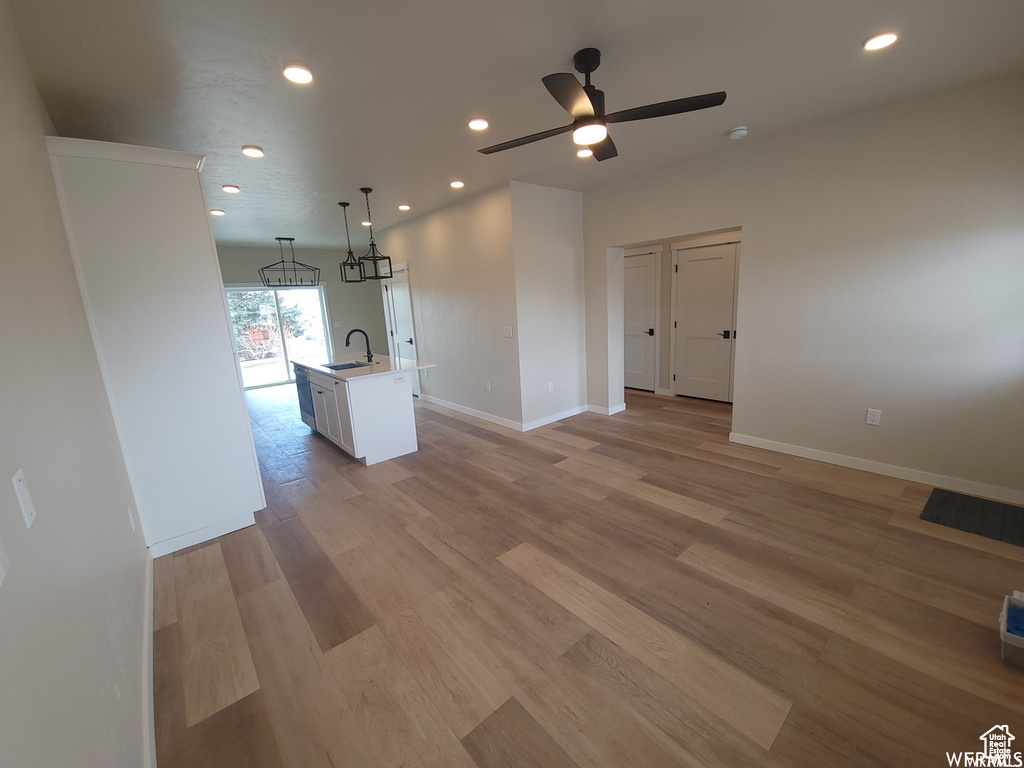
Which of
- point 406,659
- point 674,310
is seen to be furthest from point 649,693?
point 674,310

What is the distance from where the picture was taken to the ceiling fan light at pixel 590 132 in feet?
6.64

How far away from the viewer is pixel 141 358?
243 cm

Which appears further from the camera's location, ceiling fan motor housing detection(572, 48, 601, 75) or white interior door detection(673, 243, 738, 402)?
white interior door detection(673, 243, 738, 402)

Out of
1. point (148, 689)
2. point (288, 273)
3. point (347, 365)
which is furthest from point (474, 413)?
point (288, 273)

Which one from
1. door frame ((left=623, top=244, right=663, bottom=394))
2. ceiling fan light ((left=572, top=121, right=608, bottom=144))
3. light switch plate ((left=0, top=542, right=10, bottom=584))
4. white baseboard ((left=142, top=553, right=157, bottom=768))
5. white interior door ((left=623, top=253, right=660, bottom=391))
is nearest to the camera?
light switch plate ((left=0, top=542, right=10, bottom=584))

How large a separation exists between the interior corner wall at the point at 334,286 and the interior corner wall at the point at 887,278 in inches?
269

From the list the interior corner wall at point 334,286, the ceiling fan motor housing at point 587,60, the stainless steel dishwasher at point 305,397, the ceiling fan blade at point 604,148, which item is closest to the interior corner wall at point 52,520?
the ceiling fan motor housing at point 587,60

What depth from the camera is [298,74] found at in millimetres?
2119

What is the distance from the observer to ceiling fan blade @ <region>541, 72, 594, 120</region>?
1756 mm

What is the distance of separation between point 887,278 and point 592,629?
324 centimetres

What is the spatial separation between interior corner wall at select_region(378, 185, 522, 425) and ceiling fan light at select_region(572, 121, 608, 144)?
2264 millimetres

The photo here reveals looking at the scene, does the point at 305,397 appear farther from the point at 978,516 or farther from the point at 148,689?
the point at 978,516

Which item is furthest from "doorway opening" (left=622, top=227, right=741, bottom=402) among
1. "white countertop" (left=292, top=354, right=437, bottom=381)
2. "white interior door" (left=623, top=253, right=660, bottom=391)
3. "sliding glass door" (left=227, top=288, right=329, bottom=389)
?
"sliding glass door" (left=227, top=288, right=329, bottom=389)

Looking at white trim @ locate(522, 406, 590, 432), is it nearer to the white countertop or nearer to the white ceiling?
the white countertop
